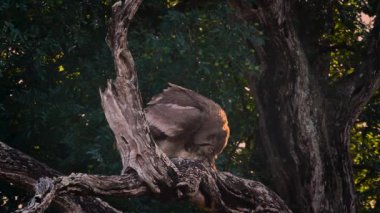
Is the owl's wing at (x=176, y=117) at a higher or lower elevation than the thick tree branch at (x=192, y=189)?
higher

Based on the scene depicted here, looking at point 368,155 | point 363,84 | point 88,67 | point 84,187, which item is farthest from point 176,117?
point 368,155

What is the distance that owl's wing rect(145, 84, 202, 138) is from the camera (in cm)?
946

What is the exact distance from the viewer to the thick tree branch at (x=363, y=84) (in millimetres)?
13531

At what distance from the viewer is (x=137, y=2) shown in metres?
8.16

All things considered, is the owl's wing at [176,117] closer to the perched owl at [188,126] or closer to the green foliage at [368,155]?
the perched owl at [188,126]

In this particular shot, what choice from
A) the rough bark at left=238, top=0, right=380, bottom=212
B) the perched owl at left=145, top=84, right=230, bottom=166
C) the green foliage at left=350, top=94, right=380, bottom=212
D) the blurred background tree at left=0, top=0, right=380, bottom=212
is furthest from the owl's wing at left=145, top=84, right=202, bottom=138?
the green foliage at left=350, top=94, right=380, bottom=212

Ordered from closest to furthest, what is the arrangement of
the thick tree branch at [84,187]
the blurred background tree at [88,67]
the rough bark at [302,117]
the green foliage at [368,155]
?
the thick tree branch at [84,187] → the blurred background tree at [88,67] → the rough bark at [302,117] → the green foliage at [368,155]

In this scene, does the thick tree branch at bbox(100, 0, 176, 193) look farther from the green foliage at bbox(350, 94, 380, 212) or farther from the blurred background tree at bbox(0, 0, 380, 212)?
the green foliage at bbox(350, 94, 380, 212)

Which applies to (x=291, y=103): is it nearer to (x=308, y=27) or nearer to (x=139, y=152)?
(x=308, y=27)

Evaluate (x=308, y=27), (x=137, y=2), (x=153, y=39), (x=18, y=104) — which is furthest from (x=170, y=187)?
(x=308, y=27)

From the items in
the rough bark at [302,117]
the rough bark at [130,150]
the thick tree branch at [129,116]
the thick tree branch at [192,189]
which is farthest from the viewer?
the rough bark at [302,117]

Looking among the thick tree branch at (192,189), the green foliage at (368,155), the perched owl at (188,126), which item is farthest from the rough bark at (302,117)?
the perched owl at (188,126)

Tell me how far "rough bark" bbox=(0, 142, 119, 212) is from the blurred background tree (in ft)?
6.77

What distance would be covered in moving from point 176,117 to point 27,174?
175 centimetres
